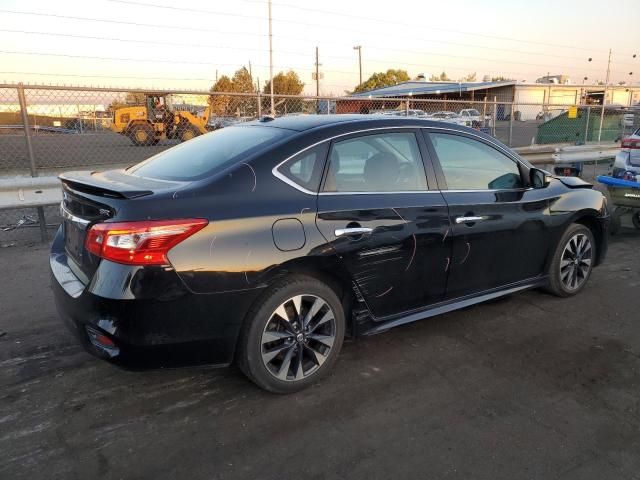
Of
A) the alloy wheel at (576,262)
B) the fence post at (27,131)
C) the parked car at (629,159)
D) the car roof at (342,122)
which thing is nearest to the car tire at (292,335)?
the car roof at (342,122)

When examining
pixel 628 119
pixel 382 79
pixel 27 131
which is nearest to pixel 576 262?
pixel 27 131

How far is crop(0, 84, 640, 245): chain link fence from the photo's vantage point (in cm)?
718

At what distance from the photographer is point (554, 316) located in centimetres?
438

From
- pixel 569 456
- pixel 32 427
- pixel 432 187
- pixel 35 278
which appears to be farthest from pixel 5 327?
pixel 569 456

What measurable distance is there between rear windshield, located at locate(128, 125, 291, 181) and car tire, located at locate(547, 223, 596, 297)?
2.73 meters

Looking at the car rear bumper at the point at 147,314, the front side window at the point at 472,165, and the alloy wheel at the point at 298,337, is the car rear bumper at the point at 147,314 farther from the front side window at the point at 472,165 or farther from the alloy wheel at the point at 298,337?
the front side window at the point at 472,165

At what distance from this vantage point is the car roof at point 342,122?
3.42m

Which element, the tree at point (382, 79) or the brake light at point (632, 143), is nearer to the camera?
the brake light at point (632, 143)

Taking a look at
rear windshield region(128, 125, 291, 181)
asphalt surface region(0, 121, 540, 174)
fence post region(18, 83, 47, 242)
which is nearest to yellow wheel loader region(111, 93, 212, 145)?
asphalt surface region(0, 121, 540, 174)

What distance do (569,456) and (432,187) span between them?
6.04ft

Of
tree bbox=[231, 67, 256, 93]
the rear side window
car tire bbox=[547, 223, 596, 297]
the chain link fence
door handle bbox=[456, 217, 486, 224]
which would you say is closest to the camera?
the rear side window

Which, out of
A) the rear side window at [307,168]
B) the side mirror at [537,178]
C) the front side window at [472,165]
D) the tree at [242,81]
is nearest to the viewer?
the rear side window at [307,168]

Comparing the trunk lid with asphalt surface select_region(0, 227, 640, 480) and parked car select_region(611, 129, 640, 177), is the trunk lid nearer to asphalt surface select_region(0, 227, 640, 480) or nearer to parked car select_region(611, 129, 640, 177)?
asphalt surface select_region(0, 227, 640, 480)

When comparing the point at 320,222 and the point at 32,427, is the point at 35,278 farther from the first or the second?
the point at 320,222
